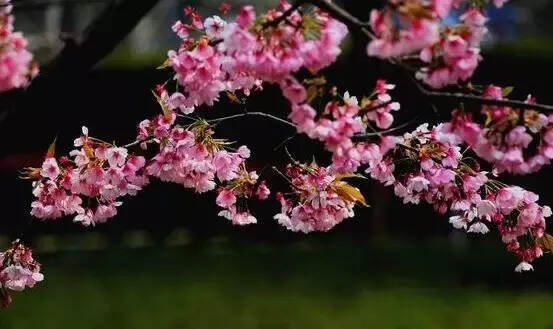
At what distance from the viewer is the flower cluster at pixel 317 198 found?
4805 mm

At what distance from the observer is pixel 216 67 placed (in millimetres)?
4102

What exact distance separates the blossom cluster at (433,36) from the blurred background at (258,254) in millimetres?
4069

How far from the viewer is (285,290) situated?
959cm

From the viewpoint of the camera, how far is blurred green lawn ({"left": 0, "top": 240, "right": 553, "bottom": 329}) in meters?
8.60

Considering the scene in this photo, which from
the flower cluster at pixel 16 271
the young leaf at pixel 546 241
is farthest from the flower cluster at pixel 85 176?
the young leaf at pixel 546 241

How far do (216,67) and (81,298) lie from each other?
5777 millimetres

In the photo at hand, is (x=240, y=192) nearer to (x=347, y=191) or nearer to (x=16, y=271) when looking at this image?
(x=347, y=191)

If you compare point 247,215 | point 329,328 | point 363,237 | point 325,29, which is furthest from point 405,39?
point 363,237

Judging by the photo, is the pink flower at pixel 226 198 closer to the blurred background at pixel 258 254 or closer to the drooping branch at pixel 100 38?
the drooping branch at pixel 100 38

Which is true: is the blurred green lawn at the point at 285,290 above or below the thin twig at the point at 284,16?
below

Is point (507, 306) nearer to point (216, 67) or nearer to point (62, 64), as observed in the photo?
point (216, 67)

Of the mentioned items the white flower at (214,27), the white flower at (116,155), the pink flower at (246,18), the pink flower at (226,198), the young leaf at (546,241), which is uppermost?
the white flower at (214,27)

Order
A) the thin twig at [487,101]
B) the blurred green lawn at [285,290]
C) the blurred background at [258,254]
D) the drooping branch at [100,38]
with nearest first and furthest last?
the drooping branch at [100,38]
the thin twig at [487,101]
the blurred green lawn at [285,290]
the blurred background at [258,254]

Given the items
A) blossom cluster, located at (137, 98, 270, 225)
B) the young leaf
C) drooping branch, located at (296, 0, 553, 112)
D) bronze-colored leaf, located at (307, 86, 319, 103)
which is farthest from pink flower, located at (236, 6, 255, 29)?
the young leaf
